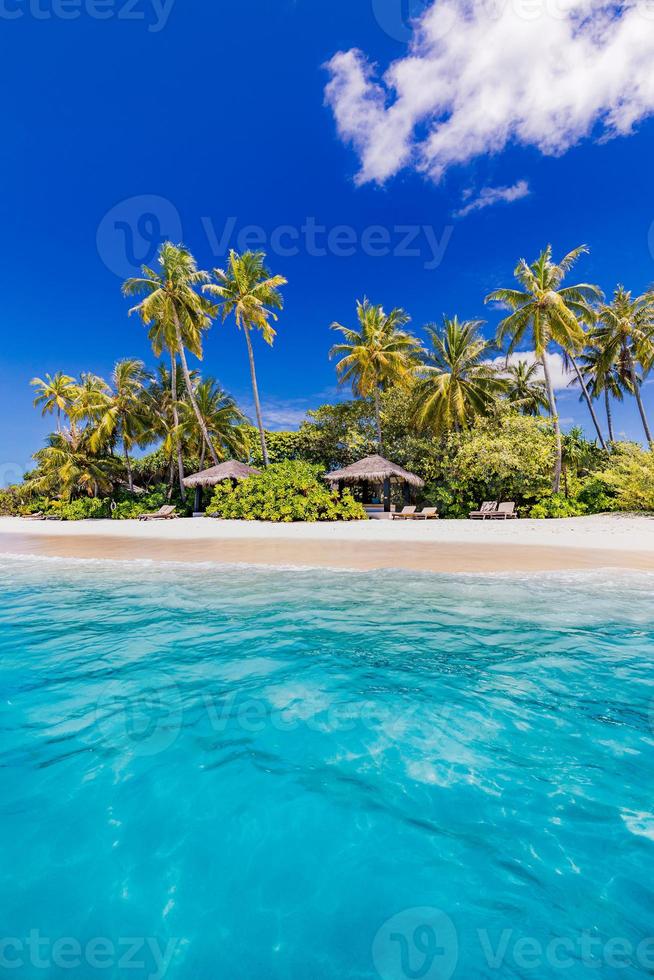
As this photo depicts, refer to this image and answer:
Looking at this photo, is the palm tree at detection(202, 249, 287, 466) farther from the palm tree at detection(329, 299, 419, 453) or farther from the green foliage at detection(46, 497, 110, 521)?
the green foliage at detection(46, 497, 110, 521)

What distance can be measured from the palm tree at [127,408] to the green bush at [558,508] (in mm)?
22141

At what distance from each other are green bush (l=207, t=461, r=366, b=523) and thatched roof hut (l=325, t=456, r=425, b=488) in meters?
1.41

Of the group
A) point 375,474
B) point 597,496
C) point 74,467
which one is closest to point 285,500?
point 375,474

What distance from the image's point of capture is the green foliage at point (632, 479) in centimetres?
1636

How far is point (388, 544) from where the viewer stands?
13.2 metres

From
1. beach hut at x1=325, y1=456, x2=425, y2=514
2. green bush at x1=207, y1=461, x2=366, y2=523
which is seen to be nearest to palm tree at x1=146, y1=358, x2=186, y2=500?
green bush at x1=207, y1=461, x2=366, y2=523

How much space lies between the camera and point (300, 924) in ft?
6.36

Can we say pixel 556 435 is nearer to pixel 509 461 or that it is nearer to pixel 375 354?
pixel 509 461

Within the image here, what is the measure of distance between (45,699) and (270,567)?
19.5 ft

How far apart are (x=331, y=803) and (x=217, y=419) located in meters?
26.2

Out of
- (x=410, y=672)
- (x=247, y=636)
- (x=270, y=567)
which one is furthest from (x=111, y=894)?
(x=270, y=567)

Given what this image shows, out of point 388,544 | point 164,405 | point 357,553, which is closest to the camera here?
point 357,553

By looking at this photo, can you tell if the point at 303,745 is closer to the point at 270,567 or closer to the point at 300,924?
the point at 300,924

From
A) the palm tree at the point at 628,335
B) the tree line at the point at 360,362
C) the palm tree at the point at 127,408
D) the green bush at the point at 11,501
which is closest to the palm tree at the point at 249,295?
the tree line at the point at 360,362
